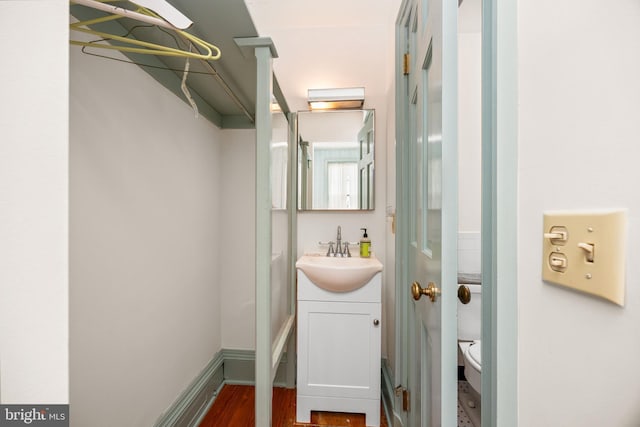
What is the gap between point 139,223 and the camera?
1.15 meters

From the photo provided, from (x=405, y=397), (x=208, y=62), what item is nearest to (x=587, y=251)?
(x=405, y=397)

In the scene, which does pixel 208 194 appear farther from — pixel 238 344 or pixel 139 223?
pixel 238 344

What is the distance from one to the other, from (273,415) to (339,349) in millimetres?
540

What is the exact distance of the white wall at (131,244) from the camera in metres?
0.88

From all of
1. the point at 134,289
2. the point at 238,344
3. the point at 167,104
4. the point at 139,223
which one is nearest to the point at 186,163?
the point at 167,104

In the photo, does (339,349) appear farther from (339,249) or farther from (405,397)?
(339,249)

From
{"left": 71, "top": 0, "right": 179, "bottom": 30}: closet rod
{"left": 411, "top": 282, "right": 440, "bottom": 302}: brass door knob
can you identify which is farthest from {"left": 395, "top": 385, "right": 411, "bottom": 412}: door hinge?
{"left": 71, "top": 0, "right": 179, "bottom": 30}: closet rod

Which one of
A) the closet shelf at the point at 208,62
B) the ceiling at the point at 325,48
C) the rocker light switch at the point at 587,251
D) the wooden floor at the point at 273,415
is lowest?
the wooden floor at the point at 273,415

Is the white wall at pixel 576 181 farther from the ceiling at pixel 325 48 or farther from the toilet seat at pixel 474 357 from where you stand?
the ceiling at pixel 325 48

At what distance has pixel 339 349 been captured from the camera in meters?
1.58

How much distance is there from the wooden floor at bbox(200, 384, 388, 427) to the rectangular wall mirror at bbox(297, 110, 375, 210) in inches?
49.3

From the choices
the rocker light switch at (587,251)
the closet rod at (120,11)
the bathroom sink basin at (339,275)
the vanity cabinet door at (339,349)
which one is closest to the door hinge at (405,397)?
the vanity cabinet door at (339,349)
